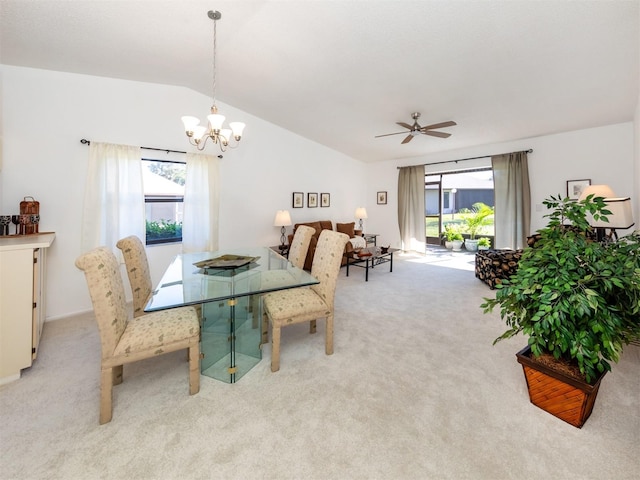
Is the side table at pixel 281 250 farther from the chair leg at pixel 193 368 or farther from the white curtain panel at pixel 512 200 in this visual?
the white curtain panel at pixel 512 200

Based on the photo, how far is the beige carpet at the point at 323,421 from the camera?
4.13 ft

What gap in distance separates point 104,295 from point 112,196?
2362 millimetres

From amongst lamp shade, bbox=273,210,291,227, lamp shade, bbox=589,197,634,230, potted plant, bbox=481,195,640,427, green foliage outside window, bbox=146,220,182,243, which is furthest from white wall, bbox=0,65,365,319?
lamp shade, bbox=589,197,634,230

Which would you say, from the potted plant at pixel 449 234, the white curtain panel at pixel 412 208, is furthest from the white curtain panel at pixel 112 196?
the potted plant at pixel 449 234

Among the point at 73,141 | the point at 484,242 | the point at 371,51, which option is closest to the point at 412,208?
the point at 484,242

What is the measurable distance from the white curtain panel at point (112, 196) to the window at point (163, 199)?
26 centimetres

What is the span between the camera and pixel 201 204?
13.1ft

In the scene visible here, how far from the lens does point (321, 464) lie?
1.28 meters

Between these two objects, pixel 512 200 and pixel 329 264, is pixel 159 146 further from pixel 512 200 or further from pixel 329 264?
pixel 512 200

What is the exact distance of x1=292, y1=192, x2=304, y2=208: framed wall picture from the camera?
215 inches

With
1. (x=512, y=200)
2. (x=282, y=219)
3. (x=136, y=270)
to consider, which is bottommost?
(x=136, y=270)

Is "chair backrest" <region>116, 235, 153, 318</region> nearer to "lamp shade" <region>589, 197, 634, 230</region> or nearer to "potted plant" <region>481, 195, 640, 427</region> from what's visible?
"potted plant" <region>481, 195, 640, 427</region>

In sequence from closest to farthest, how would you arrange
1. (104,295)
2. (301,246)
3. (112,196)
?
(104,295)
(301,246)
(112,196)

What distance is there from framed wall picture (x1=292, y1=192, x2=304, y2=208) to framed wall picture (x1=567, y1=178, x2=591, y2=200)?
4.77 metres
